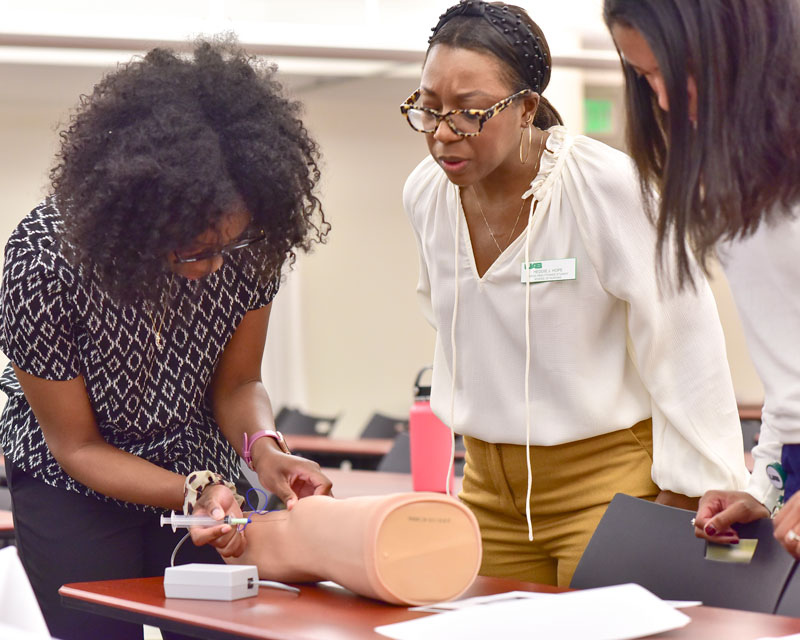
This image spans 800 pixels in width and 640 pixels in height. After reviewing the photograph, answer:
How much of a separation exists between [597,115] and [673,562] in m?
5.49

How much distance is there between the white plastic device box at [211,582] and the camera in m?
1.48

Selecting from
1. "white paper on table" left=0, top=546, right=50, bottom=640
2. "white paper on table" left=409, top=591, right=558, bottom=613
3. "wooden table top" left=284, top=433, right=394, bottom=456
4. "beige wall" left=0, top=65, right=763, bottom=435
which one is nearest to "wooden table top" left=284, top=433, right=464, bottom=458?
"wooden table top" left=284, top=433, right=394, bottom=456

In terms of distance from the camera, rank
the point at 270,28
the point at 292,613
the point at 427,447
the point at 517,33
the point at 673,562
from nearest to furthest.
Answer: the point at 292,613 → the point at 673,562 → the point at 517,33 → the point at 427,447 → the point at 270,28

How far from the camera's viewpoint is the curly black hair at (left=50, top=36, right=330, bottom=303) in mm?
1548

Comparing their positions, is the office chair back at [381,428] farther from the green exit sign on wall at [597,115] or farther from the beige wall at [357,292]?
the green exit sign on wall at [597,115]

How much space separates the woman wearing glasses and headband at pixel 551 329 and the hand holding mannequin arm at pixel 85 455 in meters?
0.55

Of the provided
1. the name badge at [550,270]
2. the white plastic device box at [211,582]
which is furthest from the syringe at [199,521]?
the name badge at [550,270]

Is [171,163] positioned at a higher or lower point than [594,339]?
higher

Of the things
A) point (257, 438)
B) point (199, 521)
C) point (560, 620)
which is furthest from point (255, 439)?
point (560, 620)

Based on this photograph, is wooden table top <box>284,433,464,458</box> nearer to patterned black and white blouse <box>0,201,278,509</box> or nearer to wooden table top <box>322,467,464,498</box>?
wooden table top <box>322,467,464,498</box>

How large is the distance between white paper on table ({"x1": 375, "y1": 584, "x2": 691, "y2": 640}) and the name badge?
68 cm

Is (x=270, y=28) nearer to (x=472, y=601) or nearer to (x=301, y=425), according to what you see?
(x=301, y=425)

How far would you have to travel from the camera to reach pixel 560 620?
121 cm

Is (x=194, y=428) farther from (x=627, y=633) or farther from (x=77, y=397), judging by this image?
(x=627, y=633)
